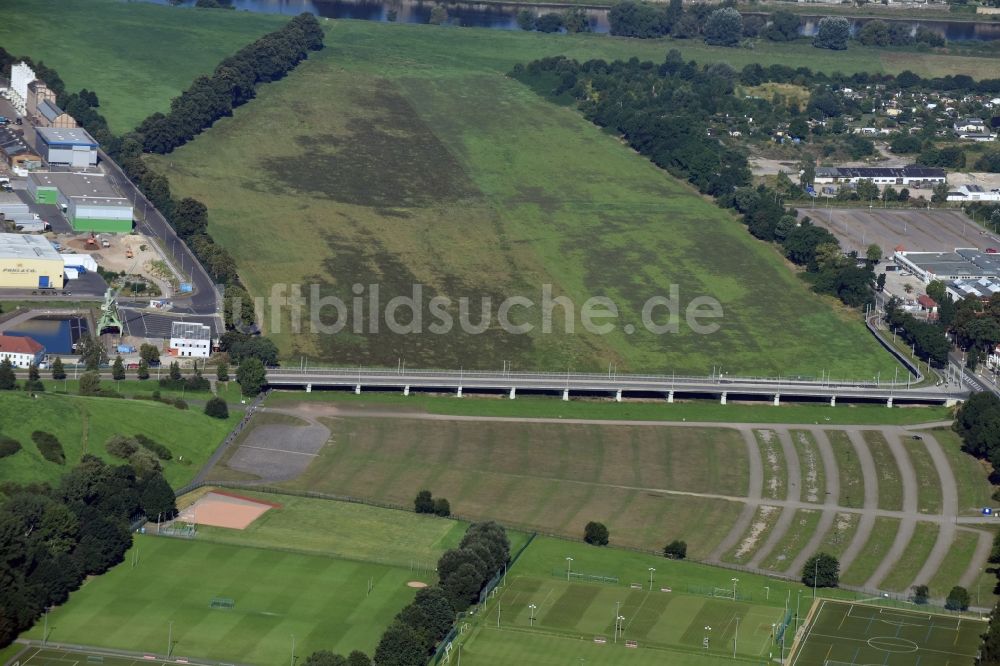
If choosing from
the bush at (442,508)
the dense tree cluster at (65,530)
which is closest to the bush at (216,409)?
the dense tree cluster at (65,530)

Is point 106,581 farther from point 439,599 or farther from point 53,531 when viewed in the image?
point 439,599

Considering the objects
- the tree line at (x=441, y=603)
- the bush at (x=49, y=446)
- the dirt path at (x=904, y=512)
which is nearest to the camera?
the tree line at (x=441, y=603)

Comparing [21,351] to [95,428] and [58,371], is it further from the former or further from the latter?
[95,428]

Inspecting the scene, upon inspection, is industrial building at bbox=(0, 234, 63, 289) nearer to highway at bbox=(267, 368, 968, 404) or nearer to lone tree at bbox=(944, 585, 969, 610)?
highway at bbox=(267, 368, 968, 404)

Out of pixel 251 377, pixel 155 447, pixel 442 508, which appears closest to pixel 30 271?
pixel 251 377

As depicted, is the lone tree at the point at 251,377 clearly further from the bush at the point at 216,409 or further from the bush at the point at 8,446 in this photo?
the bush at the point at 8,446

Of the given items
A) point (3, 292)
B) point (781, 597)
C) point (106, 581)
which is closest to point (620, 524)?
point (781, 597)
